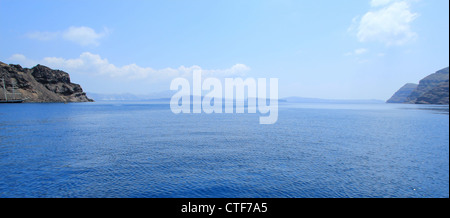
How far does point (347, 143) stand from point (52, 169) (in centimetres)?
5920

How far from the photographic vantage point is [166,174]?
32.0 meters

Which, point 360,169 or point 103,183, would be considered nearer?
point 103,183

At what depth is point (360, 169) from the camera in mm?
35875
